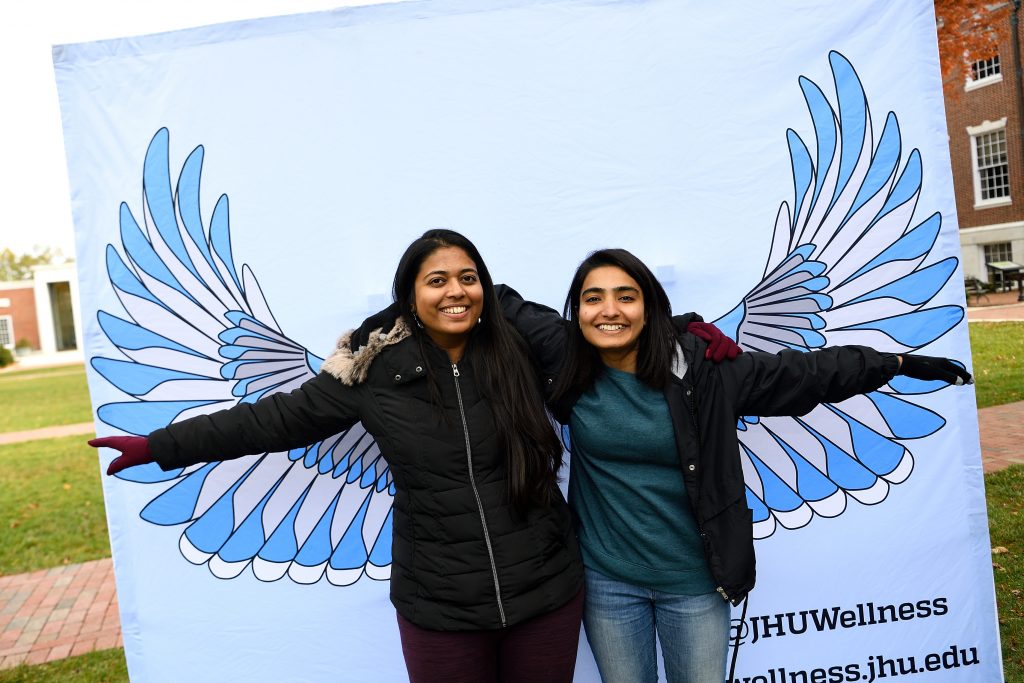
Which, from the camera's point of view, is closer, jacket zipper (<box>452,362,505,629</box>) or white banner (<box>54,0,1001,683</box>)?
jacket zipper (<box>452,362,505,629</box>)

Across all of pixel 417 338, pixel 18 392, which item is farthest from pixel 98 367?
pixel 18 392

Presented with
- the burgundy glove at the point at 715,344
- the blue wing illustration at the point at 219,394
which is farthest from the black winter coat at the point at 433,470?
the blue wing illustration at the point at 219,394

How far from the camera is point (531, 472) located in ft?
6.79

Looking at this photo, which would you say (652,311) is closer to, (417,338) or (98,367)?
(417,338)

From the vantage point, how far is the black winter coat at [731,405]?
6.73 feet

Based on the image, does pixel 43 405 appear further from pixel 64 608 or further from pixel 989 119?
pixel 989 119

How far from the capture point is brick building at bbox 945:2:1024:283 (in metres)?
18.8

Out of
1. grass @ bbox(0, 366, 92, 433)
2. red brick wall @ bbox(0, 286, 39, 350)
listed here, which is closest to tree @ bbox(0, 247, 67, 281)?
red brick wall @ bbox(0, 286, 39, 350)

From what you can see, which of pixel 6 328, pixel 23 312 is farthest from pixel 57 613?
pixel 6 328

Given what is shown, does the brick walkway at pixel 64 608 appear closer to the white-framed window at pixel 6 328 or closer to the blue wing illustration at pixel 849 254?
the blue wing illustration at pixel 849 254

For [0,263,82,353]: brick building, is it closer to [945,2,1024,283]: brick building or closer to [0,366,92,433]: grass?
[0,366,92,433]: grass

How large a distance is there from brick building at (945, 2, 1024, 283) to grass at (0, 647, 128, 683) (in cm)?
2126

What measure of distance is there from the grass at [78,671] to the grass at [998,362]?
7.83 m

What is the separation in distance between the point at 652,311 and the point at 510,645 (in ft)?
3.46
